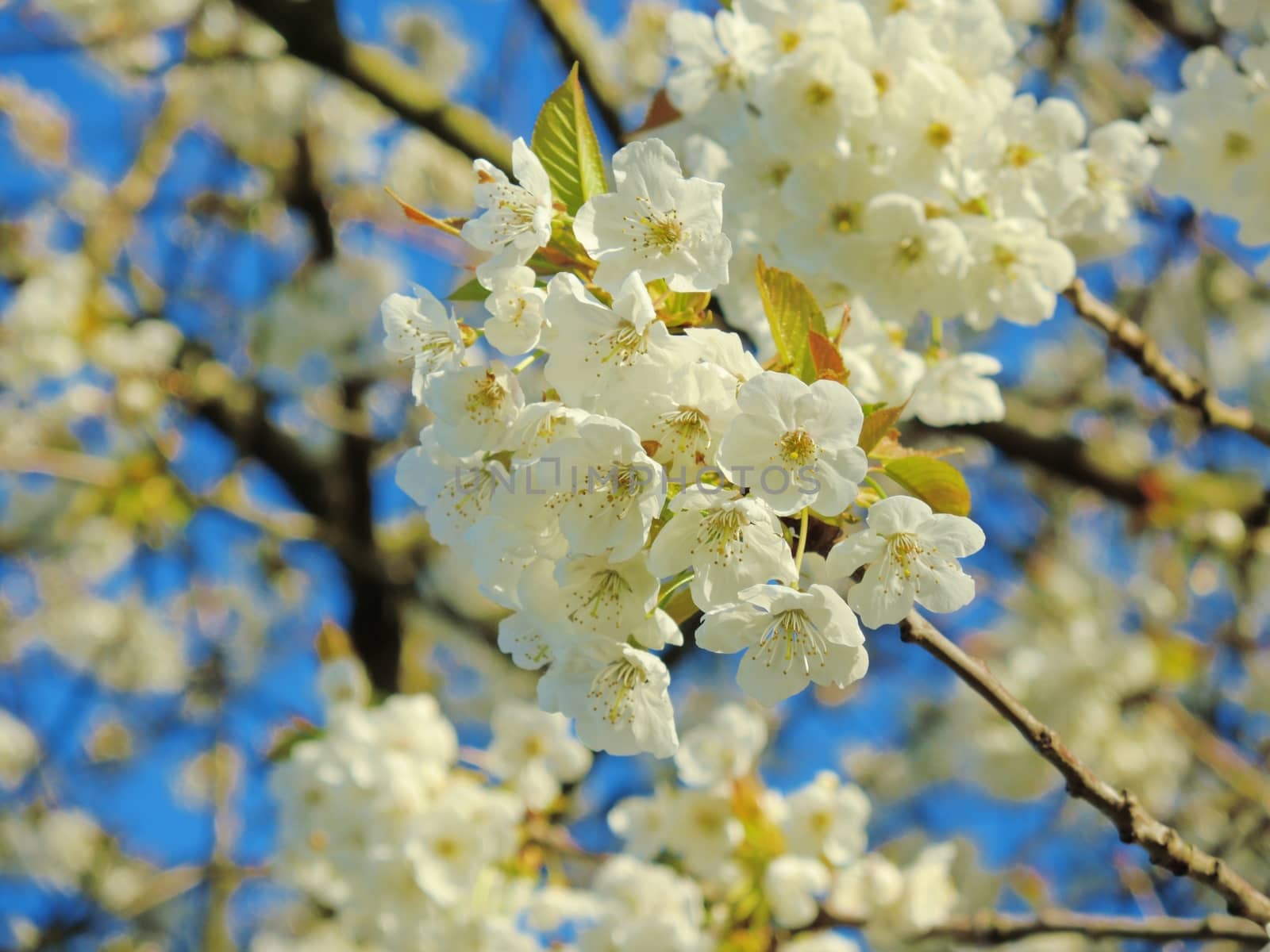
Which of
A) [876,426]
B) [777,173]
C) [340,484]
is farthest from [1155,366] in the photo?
[340,484]

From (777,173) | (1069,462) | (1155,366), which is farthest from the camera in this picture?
(1069,462)

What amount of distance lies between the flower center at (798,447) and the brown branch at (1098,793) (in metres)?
0.20

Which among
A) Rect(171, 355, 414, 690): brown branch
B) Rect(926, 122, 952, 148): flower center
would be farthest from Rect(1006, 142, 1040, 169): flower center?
Rect(171, 355, 414, 690): brown branch

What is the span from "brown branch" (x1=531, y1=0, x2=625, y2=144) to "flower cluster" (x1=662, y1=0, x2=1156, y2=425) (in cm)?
124

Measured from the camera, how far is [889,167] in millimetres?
1559

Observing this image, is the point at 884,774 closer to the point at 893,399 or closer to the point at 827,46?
the point at 893,399

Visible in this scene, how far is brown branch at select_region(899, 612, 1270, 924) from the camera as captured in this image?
1143mm

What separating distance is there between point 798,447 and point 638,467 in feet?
0.51

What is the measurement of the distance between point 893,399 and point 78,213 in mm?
4719

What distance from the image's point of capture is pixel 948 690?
493 cm

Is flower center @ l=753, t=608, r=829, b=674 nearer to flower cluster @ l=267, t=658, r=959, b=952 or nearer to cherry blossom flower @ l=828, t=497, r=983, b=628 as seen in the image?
cherry blossom flower @ l=828, t=497, r=983, b=628

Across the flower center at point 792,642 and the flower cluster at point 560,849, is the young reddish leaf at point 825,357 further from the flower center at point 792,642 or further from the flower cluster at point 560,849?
the flower cluster at point 560,849

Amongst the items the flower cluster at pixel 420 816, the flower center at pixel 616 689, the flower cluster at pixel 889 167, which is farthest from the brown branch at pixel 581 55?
the flower center at pixel 616 689

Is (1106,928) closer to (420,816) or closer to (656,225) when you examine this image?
(656,225)
